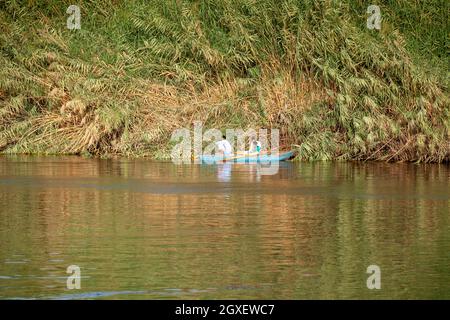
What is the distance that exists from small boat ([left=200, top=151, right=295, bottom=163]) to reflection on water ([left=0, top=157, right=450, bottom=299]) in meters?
3.59

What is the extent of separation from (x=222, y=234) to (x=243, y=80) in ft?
52.9

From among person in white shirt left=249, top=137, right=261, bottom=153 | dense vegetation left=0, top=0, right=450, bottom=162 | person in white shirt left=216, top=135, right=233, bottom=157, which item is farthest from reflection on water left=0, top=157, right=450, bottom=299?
dense vegetation left=0, top=0, right=450, bottom=162

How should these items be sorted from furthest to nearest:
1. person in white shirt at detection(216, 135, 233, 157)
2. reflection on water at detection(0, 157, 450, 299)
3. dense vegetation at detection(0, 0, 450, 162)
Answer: dense vegetation at detection(0, 0, 450, 162)
person in white shirt at detection(216, 135, 233, 157)
reflection on water at detection(0, 157, 450, 299)

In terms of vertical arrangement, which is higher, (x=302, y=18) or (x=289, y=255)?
(x=302, y=18)

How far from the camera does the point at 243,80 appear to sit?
30.4 metres

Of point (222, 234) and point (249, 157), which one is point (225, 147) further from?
point (222, 234)

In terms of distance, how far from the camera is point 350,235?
1459 centimetres

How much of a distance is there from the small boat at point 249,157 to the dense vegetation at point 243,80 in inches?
25.2

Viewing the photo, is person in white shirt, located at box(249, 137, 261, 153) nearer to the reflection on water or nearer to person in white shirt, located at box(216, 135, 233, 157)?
person in white shirt, located at box(216, 135, 233, 157)

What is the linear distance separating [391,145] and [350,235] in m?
15.0

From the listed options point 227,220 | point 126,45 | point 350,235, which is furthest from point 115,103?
point 350,235

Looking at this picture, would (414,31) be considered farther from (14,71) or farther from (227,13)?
(14,71)

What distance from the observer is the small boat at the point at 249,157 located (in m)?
28.4

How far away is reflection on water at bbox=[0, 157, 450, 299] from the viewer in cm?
1112
